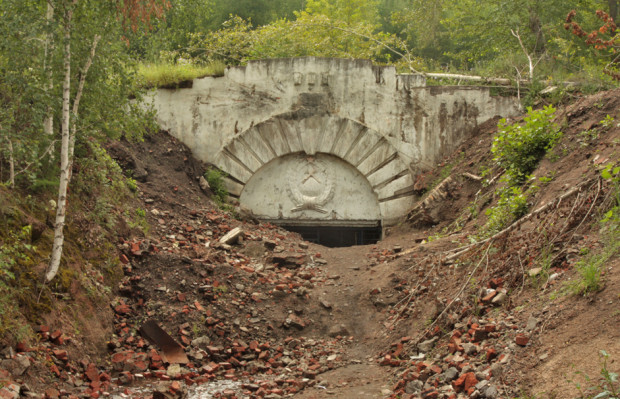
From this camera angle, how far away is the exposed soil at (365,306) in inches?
223

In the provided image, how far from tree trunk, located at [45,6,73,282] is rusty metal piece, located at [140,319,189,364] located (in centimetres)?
124

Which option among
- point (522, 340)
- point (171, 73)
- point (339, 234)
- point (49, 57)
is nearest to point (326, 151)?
point (339, 234)

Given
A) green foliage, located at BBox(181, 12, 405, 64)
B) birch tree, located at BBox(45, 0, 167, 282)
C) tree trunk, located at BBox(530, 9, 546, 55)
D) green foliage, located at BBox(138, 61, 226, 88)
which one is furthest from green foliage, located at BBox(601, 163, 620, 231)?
tree trunk, located at BBox(530, 9, 546, 55)

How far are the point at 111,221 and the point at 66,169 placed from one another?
5.84ft

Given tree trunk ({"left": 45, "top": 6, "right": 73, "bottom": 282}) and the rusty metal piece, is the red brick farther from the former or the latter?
tree trunk ({"left": 45, "top": 6, "right": 73, "bottom": 282})

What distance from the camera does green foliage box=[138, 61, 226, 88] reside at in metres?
13.2

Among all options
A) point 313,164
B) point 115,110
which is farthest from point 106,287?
point 313,164

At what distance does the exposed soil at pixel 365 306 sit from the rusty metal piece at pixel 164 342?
0.22ft

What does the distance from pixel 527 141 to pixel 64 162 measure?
6.47 metres

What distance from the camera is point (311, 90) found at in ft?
44.0

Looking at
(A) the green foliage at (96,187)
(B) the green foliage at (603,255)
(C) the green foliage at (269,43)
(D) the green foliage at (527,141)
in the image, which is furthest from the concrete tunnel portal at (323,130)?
(B) the green foliage at (603,255)

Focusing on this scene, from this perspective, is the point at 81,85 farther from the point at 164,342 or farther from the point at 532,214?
the point at 532,214

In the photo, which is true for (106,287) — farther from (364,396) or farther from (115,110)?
(364,396)

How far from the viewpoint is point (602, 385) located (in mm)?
4508
